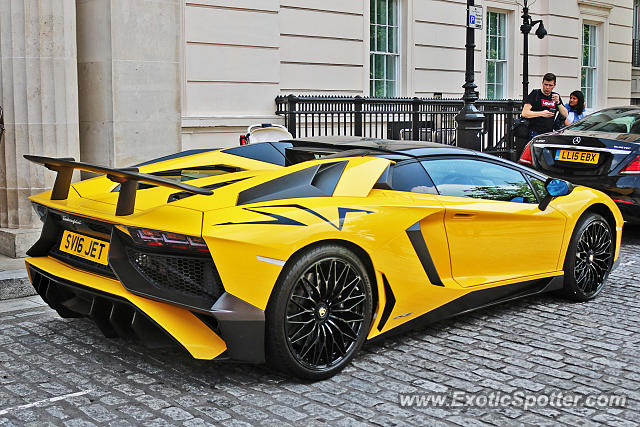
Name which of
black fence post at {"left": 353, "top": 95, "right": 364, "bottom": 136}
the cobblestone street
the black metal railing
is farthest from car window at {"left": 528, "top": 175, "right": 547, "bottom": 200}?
black fence post at {"left": 353, "top": 95, "right": 364, "bottom": 136}

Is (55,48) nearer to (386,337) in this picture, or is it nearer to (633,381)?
(386,337)

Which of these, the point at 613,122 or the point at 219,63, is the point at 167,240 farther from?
the point at 219,63

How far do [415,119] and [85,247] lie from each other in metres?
11.4

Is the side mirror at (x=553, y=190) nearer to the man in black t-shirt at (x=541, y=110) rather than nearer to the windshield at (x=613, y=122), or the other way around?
the windshield at (x=613, y=122)

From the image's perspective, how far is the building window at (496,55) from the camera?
1970 centimetres

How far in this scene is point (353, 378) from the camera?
15.4 feet

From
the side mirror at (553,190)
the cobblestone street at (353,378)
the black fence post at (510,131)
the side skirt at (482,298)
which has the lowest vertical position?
the cobblestone street at (353,378)

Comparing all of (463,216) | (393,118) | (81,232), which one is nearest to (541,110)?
(393,118)

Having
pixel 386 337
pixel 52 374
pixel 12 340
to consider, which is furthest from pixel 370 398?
pixel 12 340

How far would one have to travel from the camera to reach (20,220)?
858 centimetres

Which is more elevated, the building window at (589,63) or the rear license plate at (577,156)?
the building window at (589,63)

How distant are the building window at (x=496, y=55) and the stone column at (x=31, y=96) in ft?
42.6

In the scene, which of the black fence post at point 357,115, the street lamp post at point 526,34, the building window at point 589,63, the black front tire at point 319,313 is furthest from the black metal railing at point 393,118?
the black front tire at point 319,313

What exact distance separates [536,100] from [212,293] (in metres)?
9.84
